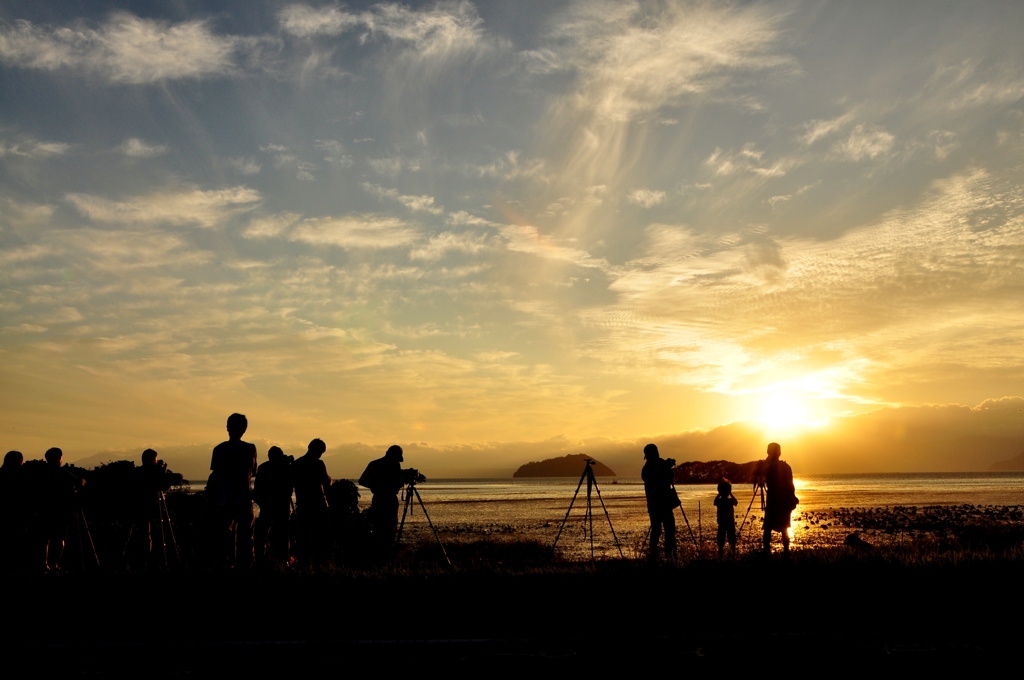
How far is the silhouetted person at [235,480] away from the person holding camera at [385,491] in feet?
7.75

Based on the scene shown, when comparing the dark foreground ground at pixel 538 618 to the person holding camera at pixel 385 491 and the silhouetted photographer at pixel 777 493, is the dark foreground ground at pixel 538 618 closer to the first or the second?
the person holding camera at pixel 385 491

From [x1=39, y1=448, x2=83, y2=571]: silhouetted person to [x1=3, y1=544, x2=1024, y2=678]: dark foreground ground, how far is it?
9.12ft

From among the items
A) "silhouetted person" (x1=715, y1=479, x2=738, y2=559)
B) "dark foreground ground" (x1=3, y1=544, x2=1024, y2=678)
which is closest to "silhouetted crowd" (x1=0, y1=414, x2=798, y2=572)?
"dark foreground ground" (x1=3, y1=544, x2=1024, y2=678)

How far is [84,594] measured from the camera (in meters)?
9.58

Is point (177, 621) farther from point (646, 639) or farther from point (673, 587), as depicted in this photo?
point (673, 587)

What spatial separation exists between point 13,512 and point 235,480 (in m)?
4.41

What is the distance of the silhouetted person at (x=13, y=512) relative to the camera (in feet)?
40.6

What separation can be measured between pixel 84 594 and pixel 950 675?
31.7 feet

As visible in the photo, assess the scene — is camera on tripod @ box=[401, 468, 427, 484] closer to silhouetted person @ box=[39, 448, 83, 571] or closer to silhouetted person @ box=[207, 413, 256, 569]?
silhouetted person @ box=[207, 413, 256, 569]

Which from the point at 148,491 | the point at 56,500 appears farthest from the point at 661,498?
the point at 56,500

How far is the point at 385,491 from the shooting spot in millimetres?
13359

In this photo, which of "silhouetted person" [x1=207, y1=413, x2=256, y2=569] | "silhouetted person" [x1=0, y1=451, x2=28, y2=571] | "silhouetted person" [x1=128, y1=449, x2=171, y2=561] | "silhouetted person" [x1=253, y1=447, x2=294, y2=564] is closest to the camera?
"silhouetted person" [x1=207, y1=413, x2=256, y2=569]

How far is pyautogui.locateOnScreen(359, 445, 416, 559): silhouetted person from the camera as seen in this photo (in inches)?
523

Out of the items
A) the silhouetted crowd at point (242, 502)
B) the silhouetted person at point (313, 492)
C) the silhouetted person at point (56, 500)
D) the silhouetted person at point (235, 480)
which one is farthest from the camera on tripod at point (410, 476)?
the silhouetted person at point (56, 500)
